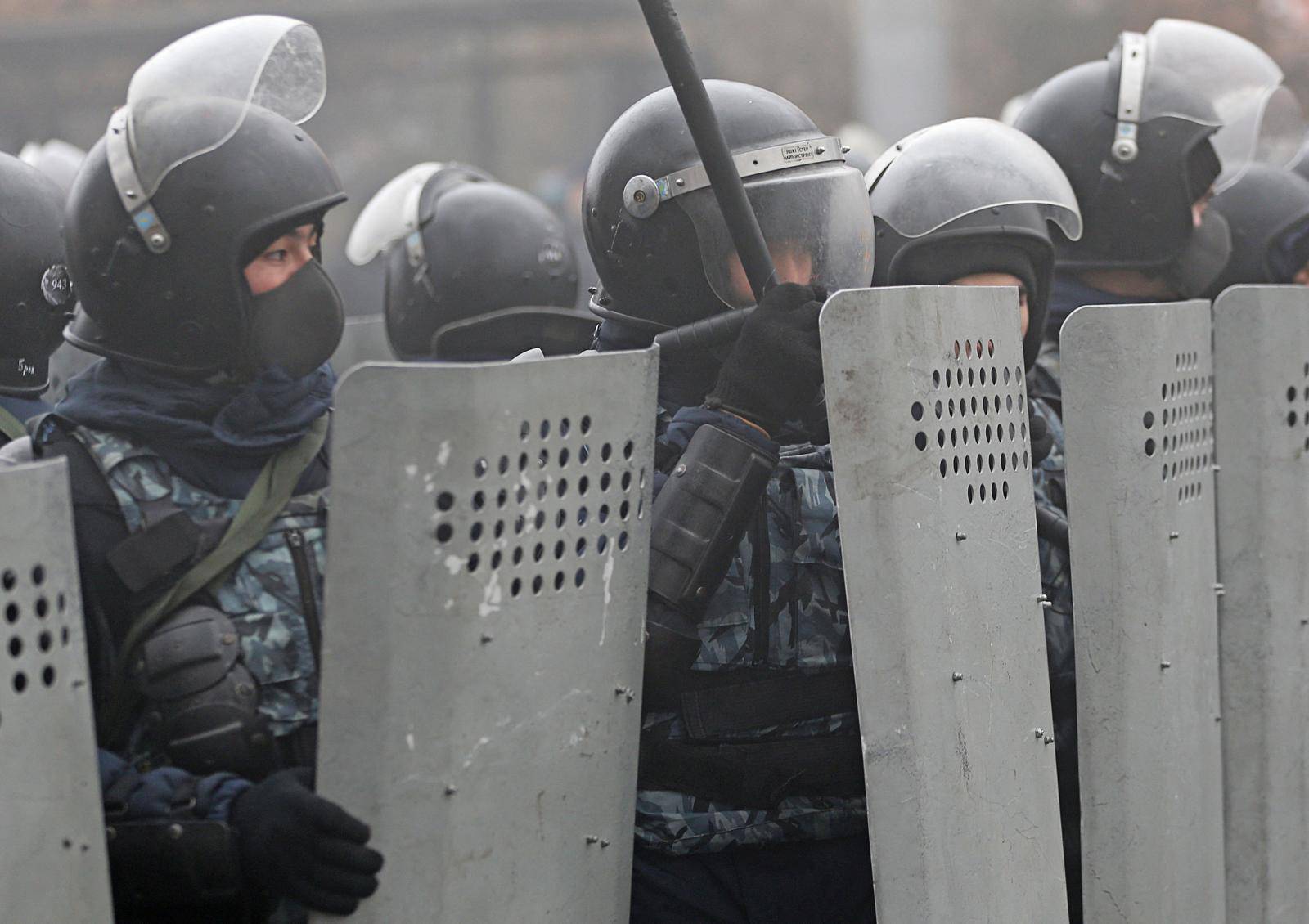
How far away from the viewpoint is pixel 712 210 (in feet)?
8.39

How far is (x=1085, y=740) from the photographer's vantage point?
2518 mm

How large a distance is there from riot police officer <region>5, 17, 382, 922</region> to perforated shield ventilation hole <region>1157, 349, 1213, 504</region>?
1.29 metres

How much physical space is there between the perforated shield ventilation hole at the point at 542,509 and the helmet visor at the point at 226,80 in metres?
0.86

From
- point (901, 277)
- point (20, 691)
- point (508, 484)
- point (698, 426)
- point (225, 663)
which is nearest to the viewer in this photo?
point (20, 691)

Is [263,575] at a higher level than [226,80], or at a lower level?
lower

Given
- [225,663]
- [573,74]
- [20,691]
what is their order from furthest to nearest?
[573,74]
[225,663]
[20,691]

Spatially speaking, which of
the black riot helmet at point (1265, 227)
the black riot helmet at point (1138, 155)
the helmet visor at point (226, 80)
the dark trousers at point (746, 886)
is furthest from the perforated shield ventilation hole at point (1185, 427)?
the black riot helmet at point (1265, 227)

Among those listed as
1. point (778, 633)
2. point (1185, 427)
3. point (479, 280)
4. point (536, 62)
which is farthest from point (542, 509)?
point (536, 62)

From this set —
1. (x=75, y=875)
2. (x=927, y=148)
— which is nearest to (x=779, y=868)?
(x=75, y=875)

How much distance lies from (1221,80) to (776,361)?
8.98 feet

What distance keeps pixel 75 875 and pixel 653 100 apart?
1.56 meters

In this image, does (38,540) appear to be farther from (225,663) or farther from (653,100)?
(653,100)

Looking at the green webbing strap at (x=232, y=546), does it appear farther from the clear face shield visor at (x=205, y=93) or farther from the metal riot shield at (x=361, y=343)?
the metal riot shield at (x=361, y=343)

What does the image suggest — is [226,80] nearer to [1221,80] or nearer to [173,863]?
[173,863]
